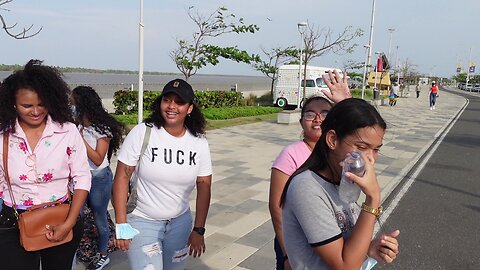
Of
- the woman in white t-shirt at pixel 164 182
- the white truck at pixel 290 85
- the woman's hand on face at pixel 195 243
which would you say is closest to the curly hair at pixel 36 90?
the woman in white t-shirt at pixel 164 182

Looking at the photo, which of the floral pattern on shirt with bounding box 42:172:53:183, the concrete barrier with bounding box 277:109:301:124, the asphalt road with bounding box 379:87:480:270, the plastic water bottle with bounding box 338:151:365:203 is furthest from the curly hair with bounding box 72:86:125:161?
the concrete barrier with bounding box 277:109:301:124

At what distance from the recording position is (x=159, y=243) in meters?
2.46

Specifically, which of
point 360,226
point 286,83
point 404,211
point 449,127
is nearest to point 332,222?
point 360,226

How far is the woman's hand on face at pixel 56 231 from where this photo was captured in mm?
2209

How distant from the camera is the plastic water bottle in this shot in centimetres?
131

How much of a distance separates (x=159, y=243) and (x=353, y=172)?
150 cm

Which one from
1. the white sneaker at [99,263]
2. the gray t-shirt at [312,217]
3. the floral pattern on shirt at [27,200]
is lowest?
the white sneaker at [99,263]

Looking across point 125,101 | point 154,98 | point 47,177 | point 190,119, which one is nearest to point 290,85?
point 125,101

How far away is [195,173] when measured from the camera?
254 cm

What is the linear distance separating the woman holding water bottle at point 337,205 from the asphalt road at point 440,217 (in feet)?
8.98

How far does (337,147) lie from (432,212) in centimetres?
486

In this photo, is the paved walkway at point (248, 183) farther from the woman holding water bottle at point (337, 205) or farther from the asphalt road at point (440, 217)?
the asphalt road at point (440, 217)

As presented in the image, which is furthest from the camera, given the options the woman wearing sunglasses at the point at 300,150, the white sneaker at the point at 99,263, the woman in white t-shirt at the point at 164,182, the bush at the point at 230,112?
the bush at the point at 230,112

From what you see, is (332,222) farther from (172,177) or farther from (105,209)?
(105,209)
